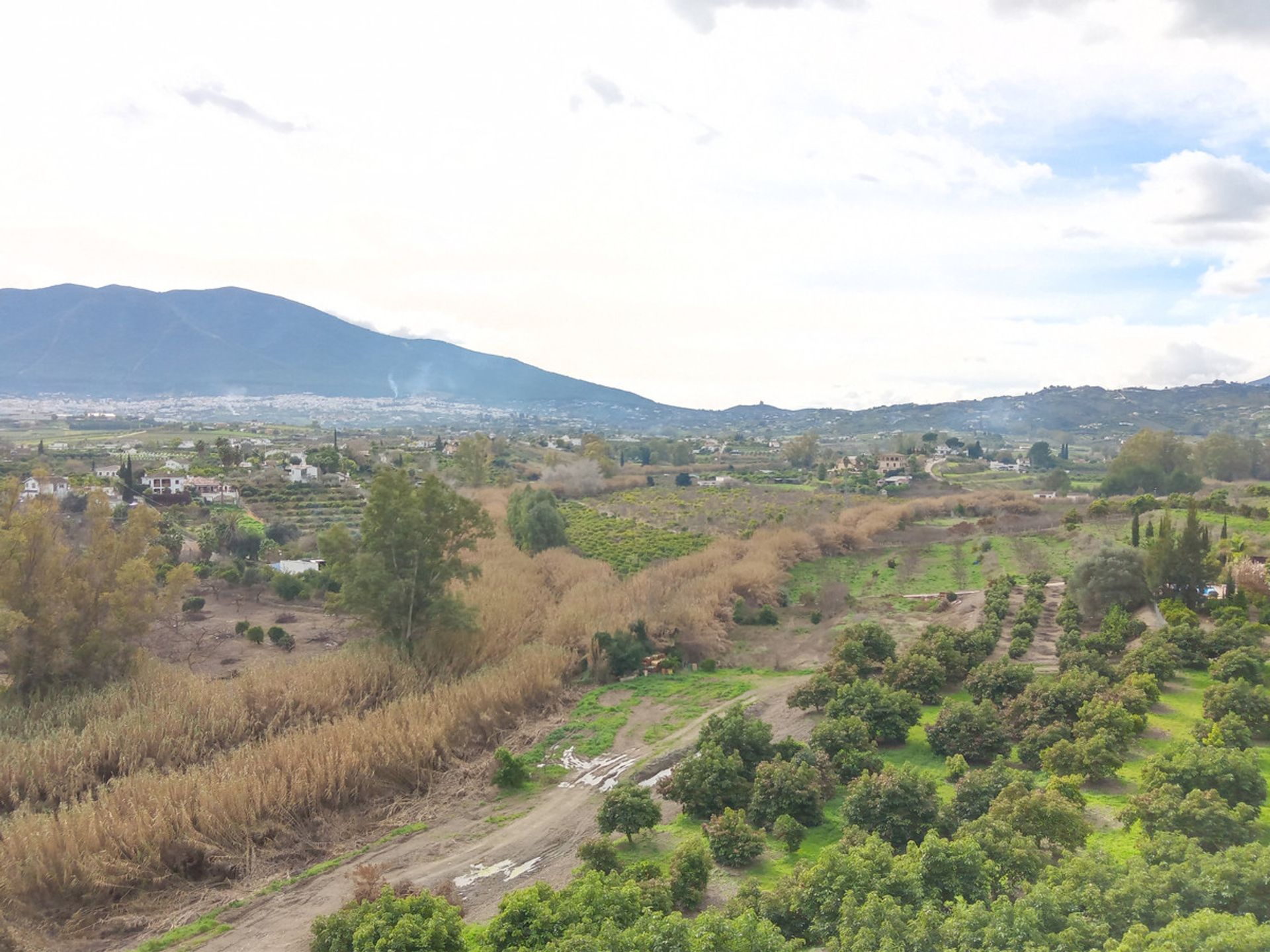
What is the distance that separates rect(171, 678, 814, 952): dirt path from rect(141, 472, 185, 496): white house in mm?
48801

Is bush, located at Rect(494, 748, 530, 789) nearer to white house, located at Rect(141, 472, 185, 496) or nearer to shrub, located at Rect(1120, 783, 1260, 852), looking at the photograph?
shrub, located at Rect(1120, 783, 1260, 852)

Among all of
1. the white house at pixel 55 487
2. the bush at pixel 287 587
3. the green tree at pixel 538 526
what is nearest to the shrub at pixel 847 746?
the green tree at pixel 538 526

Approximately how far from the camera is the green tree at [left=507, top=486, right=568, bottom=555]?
44.1 metres

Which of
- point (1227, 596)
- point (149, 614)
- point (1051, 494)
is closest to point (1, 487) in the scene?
point (149, 614)

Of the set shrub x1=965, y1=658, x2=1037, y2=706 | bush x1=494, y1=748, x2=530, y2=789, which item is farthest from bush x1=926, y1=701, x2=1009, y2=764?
bush x1=494, y1=748, x2=530, y2=789

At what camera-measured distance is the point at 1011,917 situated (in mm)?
9242

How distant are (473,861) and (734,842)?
5.46m

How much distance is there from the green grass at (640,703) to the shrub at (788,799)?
6528 mm

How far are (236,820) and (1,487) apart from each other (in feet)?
58.1

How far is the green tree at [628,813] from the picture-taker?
15.2 meters

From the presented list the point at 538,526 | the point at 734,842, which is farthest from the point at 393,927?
the point at 538,526

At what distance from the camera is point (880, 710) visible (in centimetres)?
1927

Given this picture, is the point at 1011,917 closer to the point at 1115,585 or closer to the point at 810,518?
the point at 1115,585

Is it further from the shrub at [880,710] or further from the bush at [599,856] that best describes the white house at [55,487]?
the shrub at [880,710]
